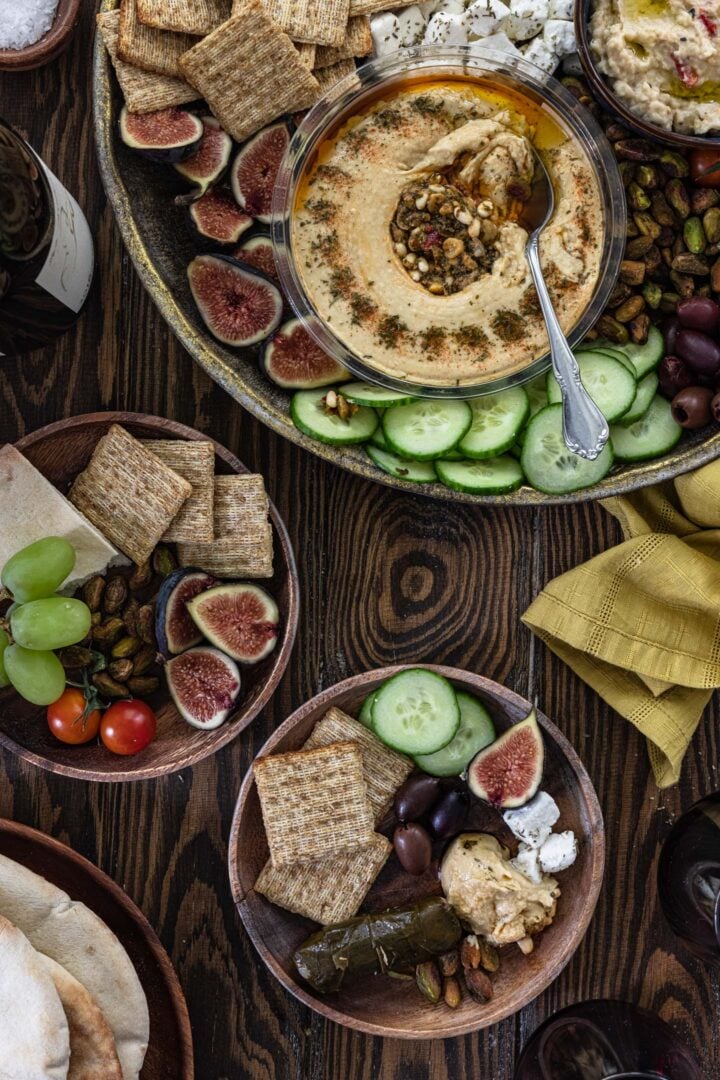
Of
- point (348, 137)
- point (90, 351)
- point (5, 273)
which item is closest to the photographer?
point (5, 273)

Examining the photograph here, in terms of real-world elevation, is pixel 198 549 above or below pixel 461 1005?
above

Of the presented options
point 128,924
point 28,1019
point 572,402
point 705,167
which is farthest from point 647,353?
point 28,1019

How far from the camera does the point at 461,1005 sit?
211cm

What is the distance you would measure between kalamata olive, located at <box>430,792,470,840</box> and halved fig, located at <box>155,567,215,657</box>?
0.64 m

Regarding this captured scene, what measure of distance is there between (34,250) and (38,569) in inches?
23.3

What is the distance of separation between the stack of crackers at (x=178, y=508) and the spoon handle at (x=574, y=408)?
25.6 inches

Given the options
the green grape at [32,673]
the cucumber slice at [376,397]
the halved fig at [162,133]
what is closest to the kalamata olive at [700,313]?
the cucumber slice at [376,397]

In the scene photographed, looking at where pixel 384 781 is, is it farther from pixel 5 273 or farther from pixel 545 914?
pixel 5 273

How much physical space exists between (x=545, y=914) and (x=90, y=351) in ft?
5.31

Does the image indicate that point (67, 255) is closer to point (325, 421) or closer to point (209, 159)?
point (209, 159)

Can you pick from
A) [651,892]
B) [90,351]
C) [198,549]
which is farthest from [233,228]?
[651,892]

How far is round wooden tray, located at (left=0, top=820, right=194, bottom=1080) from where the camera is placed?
2090mm

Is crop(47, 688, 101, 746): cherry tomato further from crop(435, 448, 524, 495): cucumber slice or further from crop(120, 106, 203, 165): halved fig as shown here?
crop(120, 106, 203, 165): halved fig

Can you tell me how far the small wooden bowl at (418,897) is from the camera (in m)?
2.07
